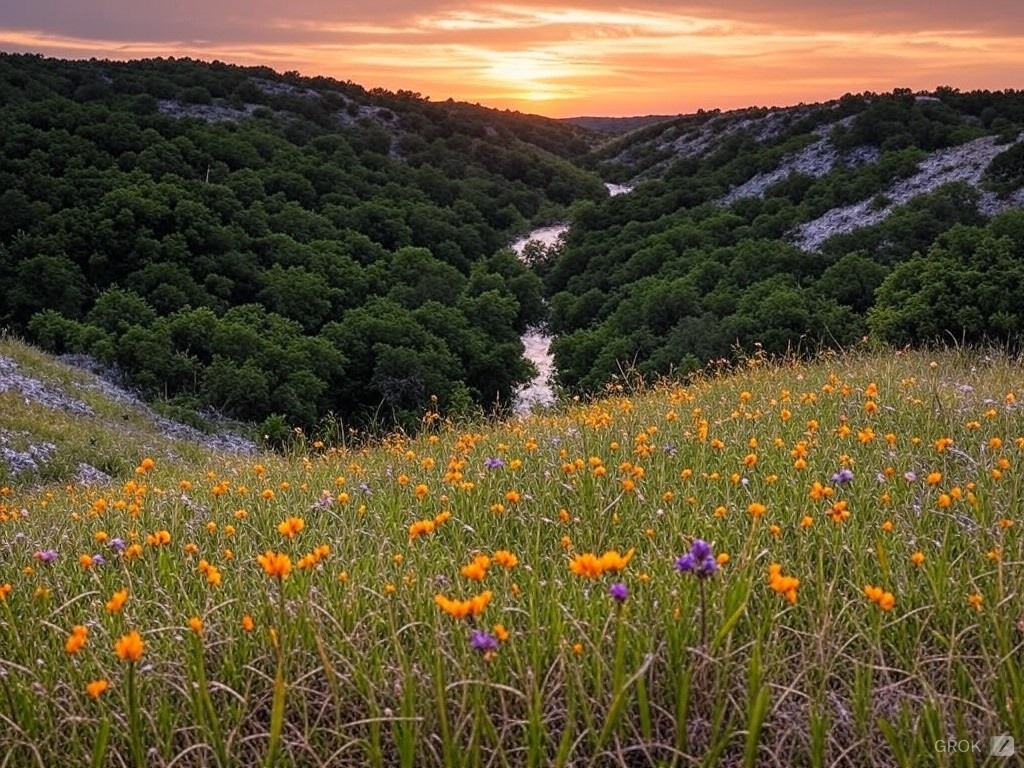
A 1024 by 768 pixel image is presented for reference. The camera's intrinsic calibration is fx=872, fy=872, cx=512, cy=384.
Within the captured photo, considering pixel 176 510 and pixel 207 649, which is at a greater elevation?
pixel 207 649

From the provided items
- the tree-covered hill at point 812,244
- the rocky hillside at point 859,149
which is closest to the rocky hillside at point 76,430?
the tree-covered hill at point 812,244

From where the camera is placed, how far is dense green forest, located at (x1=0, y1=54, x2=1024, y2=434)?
38850mm

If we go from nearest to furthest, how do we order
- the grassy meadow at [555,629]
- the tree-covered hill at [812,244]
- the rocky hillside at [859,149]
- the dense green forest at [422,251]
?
the grassy meadow at [555,629] < the tree-covered hill at [812,244] < the dense green forest at [422,251] < the rocky hillside at [859,149]

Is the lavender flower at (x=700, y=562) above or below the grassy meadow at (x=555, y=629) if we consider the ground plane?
above

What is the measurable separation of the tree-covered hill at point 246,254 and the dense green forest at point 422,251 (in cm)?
18

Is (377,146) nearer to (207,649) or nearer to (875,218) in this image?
(875,218)

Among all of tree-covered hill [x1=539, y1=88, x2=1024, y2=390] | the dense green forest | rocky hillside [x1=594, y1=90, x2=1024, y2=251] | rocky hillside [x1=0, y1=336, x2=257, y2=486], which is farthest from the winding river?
rocky hillside [x1=594, y1=90, x2=1024, y2=251]

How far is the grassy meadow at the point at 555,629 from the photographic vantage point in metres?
2.52

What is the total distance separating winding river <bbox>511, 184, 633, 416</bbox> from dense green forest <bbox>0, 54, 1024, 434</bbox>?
5.22ft

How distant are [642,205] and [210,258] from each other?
37.3 m

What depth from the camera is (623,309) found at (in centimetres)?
5153

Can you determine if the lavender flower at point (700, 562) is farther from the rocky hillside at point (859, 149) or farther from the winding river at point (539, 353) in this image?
the rocky hillside at point (859, 149)

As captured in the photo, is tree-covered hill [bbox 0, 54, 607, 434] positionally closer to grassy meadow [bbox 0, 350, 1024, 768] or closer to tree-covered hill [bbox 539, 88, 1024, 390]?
tree-covered hill [bbox 539, 88, 1024, 390]

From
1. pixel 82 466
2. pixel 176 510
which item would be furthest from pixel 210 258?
pixel 176 510
